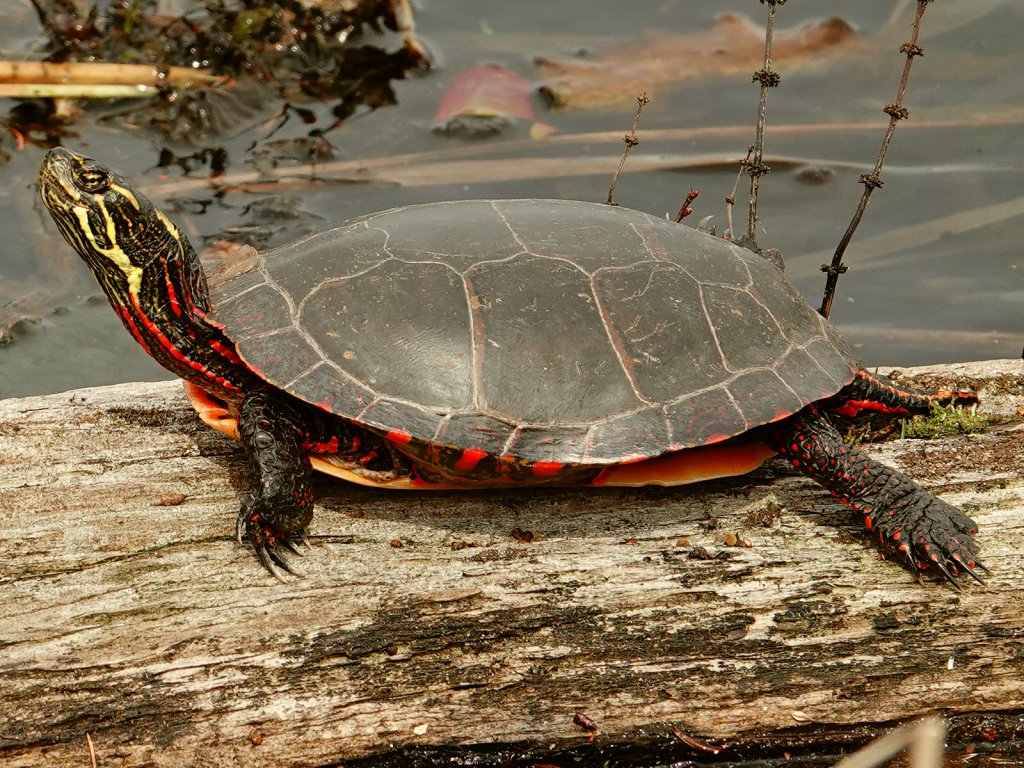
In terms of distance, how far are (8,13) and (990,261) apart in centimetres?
795

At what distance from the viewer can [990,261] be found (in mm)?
7207

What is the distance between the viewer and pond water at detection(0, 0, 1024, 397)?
265 inches

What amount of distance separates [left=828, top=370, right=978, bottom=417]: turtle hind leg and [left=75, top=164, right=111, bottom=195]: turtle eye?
3002 mm

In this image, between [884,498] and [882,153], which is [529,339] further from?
[882,153]

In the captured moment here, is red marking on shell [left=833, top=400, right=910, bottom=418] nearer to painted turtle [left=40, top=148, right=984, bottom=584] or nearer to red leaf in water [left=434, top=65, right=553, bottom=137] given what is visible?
painted turtle [left=40, top=148, right=984, bottom=584]

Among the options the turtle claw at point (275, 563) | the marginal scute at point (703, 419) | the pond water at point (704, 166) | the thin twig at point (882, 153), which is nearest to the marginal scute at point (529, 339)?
the marginal scute at point (703, 419)

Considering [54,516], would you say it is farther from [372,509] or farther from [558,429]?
[558,429]

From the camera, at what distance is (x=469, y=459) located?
384 cm

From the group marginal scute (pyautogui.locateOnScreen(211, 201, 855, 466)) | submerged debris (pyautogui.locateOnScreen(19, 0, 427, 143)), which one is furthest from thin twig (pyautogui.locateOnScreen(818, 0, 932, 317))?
submerged debris (pyautogui.locateOnScreen(19, 0, 427, 143))

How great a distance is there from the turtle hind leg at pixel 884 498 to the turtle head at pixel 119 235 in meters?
2.38

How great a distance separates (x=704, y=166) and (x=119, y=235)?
495 centimetres

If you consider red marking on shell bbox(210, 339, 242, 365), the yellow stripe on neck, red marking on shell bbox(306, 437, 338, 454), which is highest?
the yellow stripe on neck

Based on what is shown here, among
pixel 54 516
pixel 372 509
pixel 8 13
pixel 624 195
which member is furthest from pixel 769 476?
pixel 8 13

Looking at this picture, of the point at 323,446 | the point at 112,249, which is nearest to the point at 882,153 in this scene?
the point at 323,446
